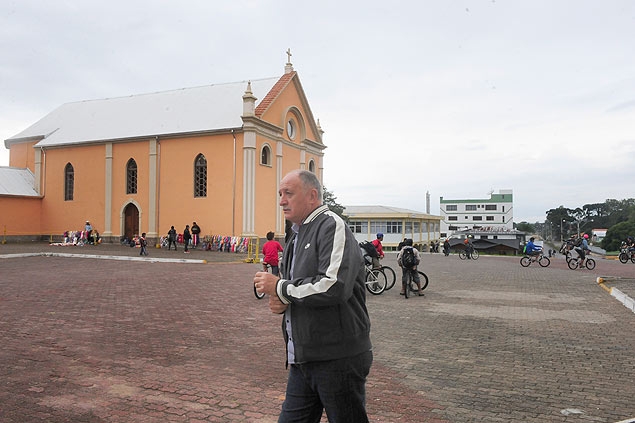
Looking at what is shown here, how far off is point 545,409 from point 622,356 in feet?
9.16

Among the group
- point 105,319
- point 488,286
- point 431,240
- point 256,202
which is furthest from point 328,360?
point 431,240

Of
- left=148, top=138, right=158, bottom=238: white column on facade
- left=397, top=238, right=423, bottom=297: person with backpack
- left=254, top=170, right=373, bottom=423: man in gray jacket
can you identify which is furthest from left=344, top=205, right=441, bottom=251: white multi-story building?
left=254, top=170, right=373, bottom=423: man in gray jacket

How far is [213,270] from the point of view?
17.7 meters

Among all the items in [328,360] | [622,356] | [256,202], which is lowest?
[622,356]

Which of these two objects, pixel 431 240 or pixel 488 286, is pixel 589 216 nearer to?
pixel 431 240

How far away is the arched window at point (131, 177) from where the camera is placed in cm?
3077

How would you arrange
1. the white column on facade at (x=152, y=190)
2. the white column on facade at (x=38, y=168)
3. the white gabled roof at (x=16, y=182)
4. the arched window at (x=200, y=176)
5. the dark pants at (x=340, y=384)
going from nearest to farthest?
the dark pants at (x=340, y=384), the arched window at (x=200, y=176), the white column on facade at (x=152, y=190), the white gabled roof at (x=16, y=182), the white column on facade at (x=38, y=168)

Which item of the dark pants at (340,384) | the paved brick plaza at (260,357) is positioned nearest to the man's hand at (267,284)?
the dark pants at (340,384)

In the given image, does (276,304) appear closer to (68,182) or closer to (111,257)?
(111,257)

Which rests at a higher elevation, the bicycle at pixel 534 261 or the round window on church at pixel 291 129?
the round window on church at pixel 291 129

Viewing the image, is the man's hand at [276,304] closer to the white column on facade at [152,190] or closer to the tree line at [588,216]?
the white column on facade at [152,190]

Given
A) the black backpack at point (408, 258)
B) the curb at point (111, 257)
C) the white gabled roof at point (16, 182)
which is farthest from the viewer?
the white gabled roof at point (16, 182)

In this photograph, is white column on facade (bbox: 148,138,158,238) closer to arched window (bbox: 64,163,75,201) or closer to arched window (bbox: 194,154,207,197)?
arched window (bbox: 194,154,207,197)

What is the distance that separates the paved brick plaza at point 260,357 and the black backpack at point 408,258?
90 cm
